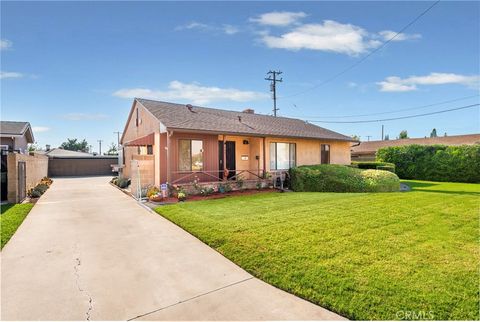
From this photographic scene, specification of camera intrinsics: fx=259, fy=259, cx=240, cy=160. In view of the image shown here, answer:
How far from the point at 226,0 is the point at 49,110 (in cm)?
2108

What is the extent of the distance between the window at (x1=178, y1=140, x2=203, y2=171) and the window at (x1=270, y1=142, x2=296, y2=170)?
4745mm

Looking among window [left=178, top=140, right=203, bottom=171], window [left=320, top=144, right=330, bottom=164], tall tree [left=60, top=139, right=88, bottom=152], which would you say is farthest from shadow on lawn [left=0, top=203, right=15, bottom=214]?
tall tree [left=60, top=139, right=88, bottom=152]

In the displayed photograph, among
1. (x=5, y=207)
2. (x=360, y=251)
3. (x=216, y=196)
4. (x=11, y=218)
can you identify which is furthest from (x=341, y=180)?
(x=5, y=207)

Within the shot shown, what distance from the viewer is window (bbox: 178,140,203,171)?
12.2 metres

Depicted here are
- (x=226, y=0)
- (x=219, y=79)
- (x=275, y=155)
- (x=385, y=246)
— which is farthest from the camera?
(x=219, y=79)

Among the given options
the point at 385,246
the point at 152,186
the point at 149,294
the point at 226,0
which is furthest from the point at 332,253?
the point at 226,0

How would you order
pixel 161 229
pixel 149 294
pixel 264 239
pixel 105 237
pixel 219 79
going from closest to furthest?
1. pixel 149 294
2. pixel 264 239
3. pixel 105 237
4. pixel 161 229
5. pixel 219 79

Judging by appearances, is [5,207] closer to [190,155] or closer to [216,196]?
[190,155]

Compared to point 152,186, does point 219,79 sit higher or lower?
higher

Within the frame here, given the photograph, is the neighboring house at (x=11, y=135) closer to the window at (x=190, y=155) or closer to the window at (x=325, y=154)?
Answer: the window at (x=190, y=155)

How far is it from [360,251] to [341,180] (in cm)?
886

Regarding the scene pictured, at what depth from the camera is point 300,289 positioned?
3.50 metres

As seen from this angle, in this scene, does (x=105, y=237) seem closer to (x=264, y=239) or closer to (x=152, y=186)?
(x=264, y=239)

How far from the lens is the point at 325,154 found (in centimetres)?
1856
